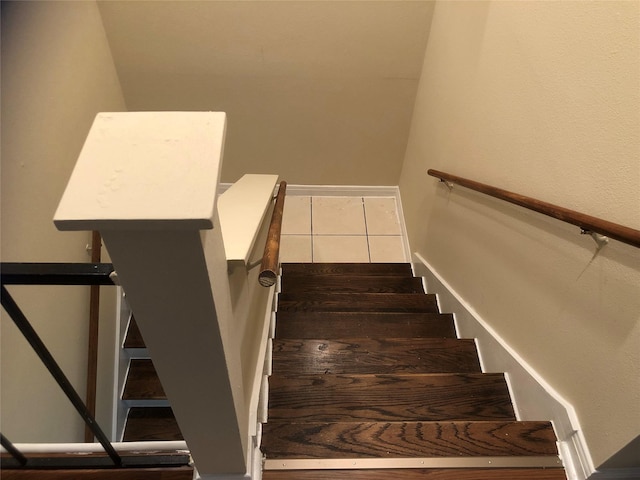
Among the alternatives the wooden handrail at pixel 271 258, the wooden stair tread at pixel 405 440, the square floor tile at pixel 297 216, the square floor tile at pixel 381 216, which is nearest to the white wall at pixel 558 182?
the wooden stair tread at pixel 405 440

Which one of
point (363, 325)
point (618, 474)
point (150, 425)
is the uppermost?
point (618, 474)

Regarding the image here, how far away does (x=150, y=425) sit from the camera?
223 centimetres

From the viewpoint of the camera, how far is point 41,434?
1547mm

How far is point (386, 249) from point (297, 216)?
889 millimetres

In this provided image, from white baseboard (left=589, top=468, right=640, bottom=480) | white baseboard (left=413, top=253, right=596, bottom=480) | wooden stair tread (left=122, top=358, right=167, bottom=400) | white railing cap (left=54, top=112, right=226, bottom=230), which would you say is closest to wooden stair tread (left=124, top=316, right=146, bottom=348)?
wooden stair tread (left=122, top=358, right=167, bottom=400)

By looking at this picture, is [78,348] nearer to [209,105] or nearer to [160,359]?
[160,359]

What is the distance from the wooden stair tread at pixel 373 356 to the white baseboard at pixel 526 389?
0.39 feet

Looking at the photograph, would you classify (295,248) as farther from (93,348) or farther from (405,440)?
(405,440)

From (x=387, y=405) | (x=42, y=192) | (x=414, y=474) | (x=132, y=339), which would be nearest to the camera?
(x=414, y=474)

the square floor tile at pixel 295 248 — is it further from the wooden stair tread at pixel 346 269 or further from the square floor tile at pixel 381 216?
the square floor tile at pixel 381 216

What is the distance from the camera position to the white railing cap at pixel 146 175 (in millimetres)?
539

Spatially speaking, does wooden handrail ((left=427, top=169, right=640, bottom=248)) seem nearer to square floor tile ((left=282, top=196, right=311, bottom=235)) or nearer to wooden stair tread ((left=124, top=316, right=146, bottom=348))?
wooden stair tread ((left=124, top=316, right=146, bottom=348))

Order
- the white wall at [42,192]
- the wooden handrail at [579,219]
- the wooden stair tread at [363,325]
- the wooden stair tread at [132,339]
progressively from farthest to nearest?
the wooden stair tread at [132,339]
the wooden stair tread at [363,325]
the white wall at [42,192]
the wooden handrail at [579,219]

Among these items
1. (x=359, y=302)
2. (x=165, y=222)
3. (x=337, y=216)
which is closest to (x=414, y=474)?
(x=165, y=222)
